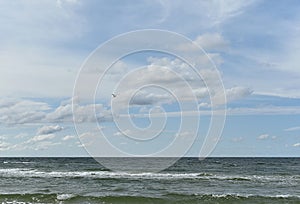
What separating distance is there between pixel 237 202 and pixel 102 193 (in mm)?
9028

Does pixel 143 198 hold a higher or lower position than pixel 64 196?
lower

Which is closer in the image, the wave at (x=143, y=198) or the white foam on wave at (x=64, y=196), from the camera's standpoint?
the wave at (x=143, y=198)

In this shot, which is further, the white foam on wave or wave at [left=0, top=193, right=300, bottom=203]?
the white foam on wave

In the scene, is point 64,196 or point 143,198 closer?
point 64,196

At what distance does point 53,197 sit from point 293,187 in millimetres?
19454

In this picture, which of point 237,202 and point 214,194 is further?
point 214,194

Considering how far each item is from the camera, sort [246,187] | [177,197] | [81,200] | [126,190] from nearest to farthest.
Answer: [81,200]
[177,197]
[126,190]
[246,187]

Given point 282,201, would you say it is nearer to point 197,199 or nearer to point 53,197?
point 197,199

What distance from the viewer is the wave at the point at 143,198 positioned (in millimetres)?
24656

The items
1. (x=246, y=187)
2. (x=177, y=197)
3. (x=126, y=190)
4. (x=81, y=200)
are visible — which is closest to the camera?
(x=81, y=200)

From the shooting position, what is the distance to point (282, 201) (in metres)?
25.2

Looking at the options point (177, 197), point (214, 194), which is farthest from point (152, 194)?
point (214, 194)

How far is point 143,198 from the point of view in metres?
25.8

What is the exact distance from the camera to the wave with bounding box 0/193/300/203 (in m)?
24.7
